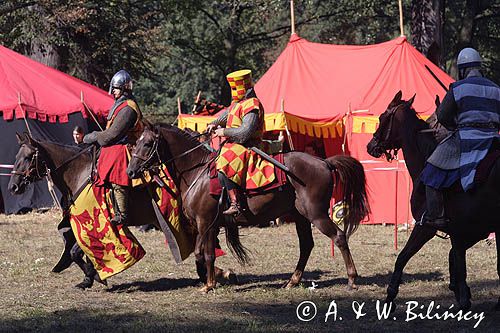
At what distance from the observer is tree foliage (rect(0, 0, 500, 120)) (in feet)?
79.1

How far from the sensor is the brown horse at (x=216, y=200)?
31.1 feet

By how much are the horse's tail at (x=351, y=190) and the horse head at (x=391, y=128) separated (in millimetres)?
1246

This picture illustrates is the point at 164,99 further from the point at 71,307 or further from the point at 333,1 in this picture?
the point at 71,307

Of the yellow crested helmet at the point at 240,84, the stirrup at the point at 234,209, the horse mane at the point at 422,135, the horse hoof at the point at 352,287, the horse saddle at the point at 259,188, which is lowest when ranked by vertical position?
the horse hoof at the point at 352,287

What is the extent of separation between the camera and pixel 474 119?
7434 millimetres

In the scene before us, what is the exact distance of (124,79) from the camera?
948 cm

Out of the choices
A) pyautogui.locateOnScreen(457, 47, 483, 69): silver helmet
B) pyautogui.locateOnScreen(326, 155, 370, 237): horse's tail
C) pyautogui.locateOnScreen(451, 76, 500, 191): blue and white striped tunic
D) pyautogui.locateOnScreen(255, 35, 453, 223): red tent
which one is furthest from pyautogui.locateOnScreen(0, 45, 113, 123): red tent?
pyautogui.locateOnScreen(451, 76, 500, 191): blue and white striped tunic

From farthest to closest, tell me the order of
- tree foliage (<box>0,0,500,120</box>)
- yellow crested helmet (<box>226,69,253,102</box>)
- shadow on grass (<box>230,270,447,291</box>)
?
1. tree foliage (<box>0,0,500,120</box>)
2. shadow on grass (<box>230,270,447,291</box>)
3. yellow crested helmet (<box>226,69,253,102</box>)

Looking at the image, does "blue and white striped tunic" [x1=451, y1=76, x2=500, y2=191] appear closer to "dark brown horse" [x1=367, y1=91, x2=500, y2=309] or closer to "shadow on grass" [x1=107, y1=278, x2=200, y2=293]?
"dark brown horse" [x1=367, y1=91, x2=500, y2=309]

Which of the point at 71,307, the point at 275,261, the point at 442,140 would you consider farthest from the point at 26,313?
the point at 275,261

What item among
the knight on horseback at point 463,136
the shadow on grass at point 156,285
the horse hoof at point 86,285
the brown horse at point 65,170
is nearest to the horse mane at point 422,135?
the knight on horseback at point 463,136

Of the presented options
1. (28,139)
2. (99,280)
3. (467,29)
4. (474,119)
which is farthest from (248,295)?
(467,29)

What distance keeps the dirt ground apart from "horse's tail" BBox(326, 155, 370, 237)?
691 mm

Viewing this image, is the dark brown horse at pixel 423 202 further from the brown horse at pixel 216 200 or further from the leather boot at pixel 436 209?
the brown horse at pixel 216 200
